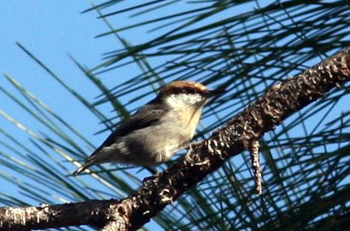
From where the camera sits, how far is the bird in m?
2.81

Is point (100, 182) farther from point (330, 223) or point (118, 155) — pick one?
point (118, 155)

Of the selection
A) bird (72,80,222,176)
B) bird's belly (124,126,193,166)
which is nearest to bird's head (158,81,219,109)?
bird (72,80,222,176)

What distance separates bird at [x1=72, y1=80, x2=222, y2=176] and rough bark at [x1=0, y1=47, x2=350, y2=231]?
1218 mm

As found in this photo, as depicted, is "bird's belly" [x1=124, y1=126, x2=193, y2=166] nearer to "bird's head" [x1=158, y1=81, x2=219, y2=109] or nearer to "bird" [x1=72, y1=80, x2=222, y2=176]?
"bird" [x1=72, y1=80, x2=222, y2=176]

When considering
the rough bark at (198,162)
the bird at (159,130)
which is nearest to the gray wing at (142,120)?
the bird at (159,130)

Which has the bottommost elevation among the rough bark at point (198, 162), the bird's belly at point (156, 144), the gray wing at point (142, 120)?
the rough bark at point (198, 162)

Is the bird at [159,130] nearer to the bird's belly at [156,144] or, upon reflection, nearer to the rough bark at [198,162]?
the bird's belly at [156,144]

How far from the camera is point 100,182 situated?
1799 mm

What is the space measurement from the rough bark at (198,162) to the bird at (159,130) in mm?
1218

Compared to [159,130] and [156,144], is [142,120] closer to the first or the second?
[159,130]

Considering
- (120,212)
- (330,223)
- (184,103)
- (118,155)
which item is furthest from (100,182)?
(184,103)

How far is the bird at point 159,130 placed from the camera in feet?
9.21

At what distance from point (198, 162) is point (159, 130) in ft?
5.64

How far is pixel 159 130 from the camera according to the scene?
298cm
